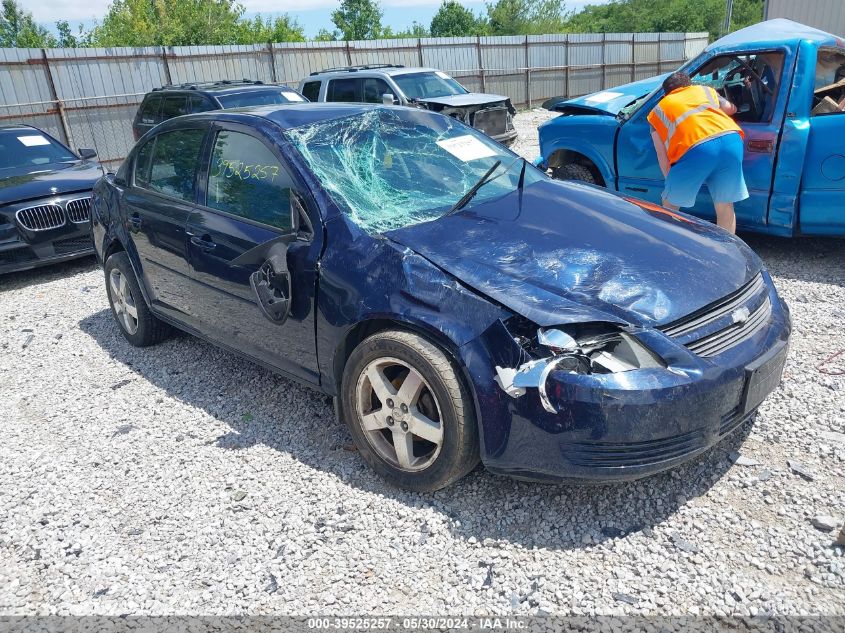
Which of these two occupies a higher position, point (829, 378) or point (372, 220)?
point (372, 220)

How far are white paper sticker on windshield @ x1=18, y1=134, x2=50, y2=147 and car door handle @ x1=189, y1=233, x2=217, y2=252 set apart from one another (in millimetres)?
5780

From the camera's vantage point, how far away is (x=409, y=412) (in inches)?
116

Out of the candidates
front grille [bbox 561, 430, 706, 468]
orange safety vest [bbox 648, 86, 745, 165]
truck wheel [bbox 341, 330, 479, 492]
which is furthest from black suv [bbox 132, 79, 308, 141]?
front grille [bbox 561, 430, 706, 468]

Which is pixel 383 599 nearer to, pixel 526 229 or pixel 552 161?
pixel 526 229

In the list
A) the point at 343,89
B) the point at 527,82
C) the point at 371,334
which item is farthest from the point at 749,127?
the point at 527,82

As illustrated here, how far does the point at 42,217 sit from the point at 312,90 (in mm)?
6763

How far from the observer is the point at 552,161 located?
22.9 feet

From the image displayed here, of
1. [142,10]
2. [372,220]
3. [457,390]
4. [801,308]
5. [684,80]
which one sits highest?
[142,10]

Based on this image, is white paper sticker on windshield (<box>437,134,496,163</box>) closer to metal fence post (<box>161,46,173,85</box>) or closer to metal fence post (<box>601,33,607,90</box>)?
metal fence post (<box>161,46,173,85</box>)

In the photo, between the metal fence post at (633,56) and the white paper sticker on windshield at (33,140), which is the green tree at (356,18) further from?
the white paper sticker on windshield at (33,140)

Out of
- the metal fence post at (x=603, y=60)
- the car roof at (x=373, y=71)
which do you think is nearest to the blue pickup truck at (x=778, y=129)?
the car roof at (x=373, y=71)

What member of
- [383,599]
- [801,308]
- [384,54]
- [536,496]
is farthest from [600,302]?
[384,54]

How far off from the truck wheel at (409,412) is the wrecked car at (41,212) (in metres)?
5.36

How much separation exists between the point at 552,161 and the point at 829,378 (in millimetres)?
3861
